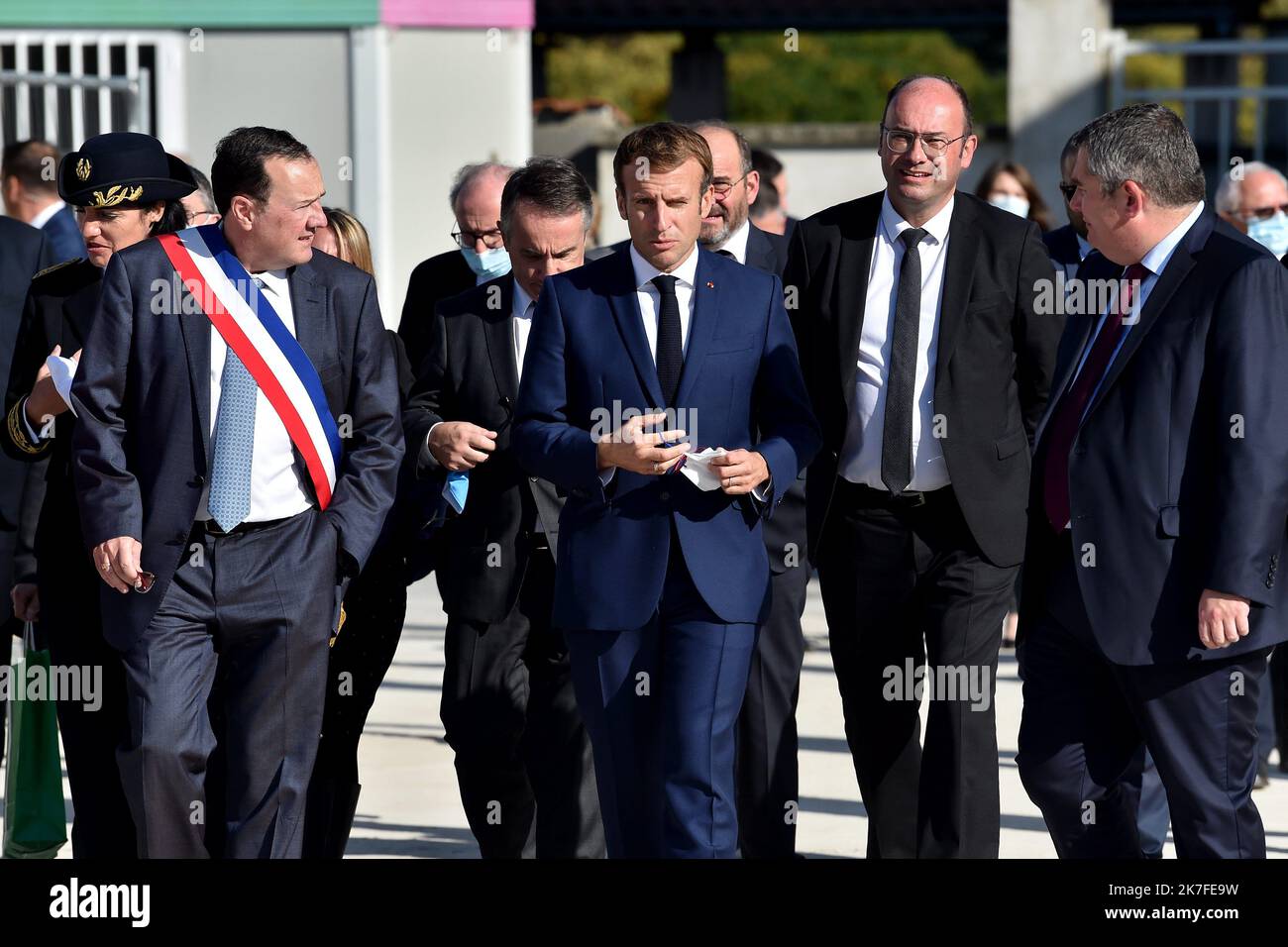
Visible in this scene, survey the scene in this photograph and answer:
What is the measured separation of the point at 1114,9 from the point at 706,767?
20725 millimetres

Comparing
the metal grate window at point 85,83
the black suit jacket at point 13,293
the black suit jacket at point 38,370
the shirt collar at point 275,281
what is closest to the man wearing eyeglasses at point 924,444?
the shirt collar at point 275,281

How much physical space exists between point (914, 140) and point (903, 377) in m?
0.60

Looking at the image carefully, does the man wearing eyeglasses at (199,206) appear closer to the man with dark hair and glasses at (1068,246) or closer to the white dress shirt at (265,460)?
the white dress shirt at (265,460)

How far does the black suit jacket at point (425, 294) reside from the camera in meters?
5.96

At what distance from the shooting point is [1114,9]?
78.0 ft

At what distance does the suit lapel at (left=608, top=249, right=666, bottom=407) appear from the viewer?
15.5 feet

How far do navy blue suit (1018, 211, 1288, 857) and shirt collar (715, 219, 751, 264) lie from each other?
5.09ft

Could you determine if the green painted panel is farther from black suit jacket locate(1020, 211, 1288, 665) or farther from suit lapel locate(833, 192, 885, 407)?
black suit jacket locate(1020, 211, 1288, 665)

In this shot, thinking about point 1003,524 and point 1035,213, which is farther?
point 1035,213

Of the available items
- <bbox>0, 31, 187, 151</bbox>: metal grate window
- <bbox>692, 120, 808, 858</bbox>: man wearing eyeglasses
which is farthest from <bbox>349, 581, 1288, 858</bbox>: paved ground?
<bbox>0, 31, 187, 151</bbox>: metal grate window

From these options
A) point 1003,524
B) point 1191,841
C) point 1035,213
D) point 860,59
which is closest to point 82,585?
point 1003,524

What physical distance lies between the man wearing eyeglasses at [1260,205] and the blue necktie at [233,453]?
4208 millimetres

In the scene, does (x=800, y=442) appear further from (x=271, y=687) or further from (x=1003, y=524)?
(x=271, y=687)

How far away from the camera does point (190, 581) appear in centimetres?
Answer: 464
